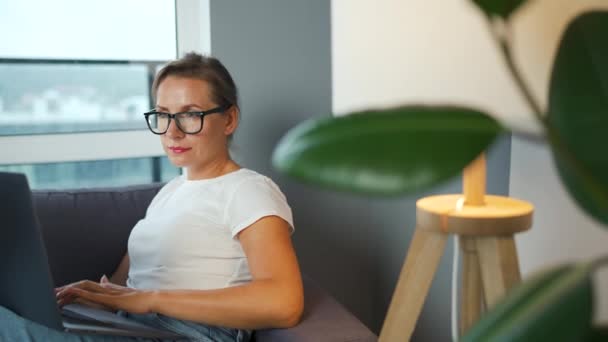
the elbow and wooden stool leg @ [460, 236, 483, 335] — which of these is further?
the elbow

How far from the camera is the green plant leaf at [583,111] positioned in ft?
1.80

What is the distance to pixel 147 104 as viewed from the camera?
269 cm

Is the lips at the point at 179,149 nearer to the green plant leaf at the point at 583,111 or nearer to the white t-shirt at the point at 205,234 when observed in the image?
the white t-shirt at the point at 205,234

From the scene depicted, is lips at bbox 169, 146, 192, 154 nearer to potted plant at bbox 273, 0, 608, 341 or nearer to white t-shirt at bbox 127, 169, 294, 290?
white t-shirt at bbox 127, 169, 294, 290

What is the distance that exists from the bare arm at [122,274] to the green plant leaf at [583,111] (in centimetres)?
174

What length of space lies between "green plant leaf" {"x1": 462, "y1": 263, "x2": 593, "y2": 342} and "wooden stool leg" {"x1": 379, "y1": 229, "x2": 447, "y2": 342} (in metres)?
0.86

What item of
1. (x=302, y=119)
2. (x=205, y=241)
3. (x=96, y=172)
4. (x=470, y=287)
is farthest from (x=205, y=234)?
(x=96, y=172)

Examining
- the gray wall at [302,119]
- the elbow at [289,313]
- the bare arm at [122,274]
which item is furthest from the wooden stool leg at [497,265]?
the bare arm at [122,274]

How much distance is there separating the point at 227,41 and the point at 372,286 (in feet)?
3.57

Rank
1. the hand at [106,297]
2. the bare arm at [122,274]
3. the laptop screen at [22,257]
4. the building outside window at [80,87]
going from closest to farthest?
the laptop screen at [22,257]
the hand at [106,297]
the bare arm at [122,274]
the building outside window at [80,87]

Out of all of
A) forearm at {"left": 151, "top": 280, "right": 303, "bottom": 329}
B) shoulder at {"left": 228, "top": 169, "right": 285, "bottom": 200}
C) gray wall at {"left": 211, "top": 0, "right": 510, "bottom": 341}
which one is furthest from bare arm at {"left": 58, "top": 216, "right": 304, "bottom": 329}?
gray wall at {"left": 211, "top": 0, "right": 510, "bottom": 341}

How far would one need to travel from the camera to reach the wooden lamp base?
1308 mm

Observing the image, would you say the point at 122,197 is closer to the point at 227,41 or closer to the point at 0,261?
the point at 227,41

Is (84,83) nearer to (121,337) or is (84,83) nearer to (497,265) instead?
(121,337)
